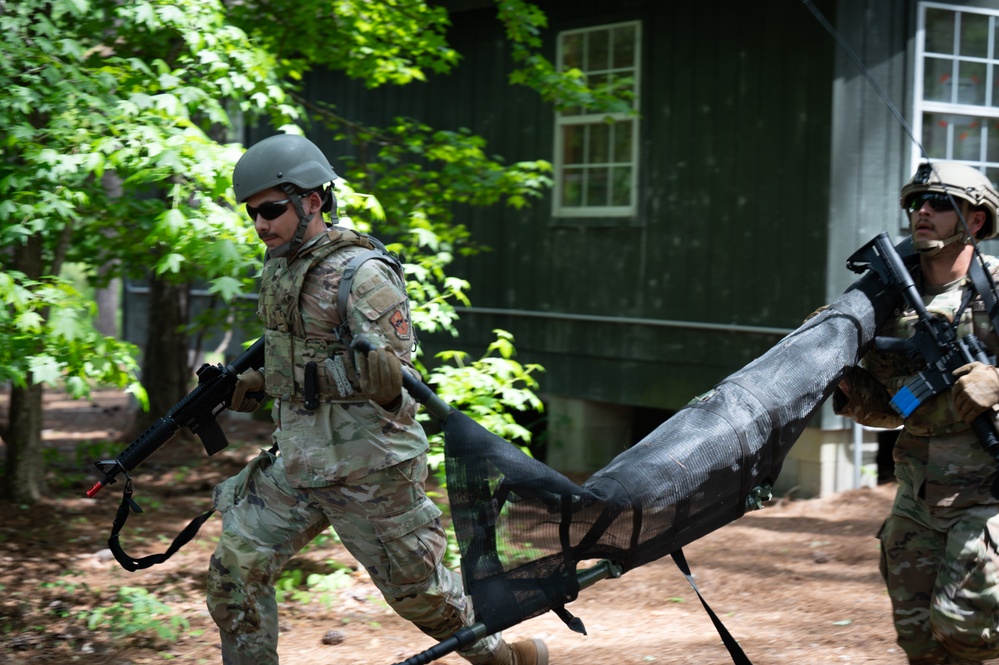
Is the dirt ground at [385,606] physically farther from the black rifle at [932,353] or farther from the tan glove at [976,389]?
the tan glove at [976,389]

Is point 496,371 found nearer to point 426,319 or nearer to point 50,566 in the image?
point 426,319

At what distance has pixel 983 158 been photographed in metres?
9.23

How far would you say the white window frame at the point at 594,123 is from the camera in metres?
10.2

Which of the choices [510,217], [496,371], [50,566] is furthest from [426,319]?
[510,217]

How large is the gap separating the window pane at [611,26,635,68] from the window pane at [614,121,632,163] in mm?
554

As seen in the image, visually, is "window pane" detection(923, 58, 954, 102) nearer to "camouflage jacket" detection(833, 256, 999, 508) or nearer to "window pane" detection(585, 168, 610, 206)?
"window pane" detection(585, 168, 610, 206)

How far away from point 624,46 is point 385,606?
6.08 m

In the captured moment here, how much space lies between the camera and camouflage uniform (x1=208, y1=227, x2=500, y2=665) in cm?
395

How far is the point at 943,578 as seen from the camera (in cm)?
379

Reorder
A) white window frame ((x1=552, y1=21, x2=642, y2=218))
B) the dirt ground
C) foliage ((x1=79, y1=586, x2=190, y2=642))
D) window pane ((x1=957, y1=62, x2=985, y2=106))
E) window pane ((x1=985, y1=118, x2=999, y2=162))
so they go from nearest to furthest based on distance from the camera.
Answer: the dirt ground, foliage ((x1=79, y1=586, x2=190, y2=642)), window pane ((x1=957, y1=62, x2=985, y2=106)), window pane ((x1=985, y1=118, x2=999, y2=162)), white window frame ((x1=552, y1=21, x2=642, y2=218))

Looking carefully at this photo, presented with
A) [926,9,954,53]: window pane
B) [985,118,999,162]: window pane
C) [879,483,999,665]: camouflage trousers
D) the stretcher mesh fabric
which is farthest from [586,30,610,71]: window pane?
the stretcher mesh fabric

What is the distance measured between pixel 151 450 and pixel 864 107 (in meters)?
6.46

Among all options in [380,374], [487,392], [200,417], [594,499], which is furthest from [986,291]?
[487,392]

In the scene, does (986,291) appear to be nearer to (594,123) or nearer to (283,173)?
(283,173)
